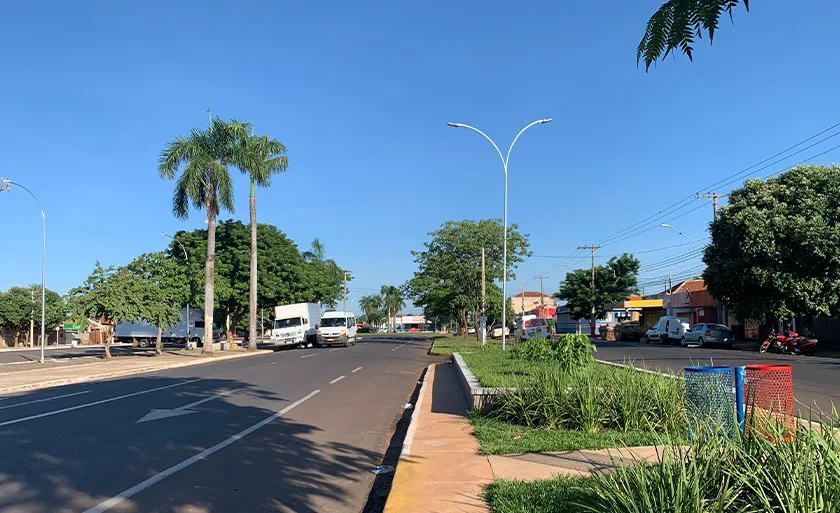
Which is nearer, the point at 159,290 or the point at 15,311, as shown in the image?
the point at 159,290

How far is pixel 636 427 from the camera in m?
8.23

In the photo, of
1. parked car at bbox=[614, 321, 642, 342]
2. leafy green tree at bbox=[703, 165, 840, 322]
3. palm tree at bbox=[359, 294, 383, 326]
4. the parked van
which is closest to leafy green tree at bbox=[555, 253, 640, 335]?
parked car at bbox=[614, 321, 642, 342]

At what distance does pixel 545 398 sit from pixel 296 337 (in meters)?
34.8

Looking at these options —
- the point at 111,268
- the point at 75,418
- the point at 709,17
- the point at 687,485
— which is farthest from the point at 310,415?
the point at 111,268

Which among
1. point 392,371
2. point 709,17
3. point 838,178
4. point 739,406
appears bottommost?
point 392,371

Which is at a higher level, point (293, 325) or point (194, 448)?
point (293, 325)

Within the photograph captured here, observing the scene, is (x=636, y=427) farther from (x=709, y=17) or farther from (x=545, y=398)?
(x=709, y=17)

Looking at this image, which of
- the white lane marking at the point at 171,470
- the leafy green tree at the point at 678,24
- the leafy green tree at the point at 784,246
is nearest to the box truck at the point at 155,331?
the leafy green tree at the point at 784,246

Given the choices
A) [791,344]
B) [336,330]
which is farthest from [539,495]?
[336,330]

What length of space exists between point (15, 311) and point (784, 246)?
60.8 m

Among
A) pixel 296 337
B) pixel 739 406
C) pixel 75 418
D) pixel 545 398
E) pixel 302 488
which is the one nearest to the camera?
pixel 739 406

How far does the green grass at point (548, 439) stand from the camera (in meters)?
7.44

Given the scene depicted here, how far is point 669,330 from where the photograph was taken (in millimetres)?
43500

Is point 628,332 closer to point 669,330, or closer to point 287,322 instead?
point 669,330
